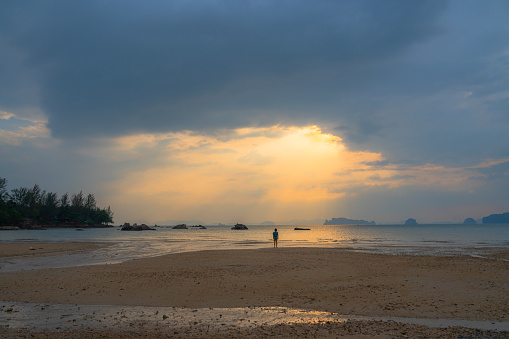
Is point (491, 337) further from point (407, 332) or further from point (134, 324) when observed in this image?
point (134, 324)

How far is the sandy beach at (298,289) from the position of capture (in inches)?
484

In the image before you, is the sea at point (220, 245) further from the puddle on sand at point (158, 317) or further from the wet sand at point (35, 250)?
the puddle on sand at point (158, 317)

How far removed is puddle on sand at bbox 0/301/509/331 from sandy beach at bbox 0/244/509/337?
63 cm

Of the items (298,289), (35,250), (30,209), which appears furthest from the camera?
(30,209)

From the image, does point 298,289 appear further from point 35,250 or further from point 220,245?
point 220,245

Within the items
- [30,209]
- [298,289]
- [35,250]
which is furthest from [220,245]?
[30,209]

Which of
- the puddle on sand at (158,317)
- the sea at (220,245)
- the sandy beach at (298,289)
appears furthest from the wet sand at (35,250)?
the puddle on sand at (158,317)

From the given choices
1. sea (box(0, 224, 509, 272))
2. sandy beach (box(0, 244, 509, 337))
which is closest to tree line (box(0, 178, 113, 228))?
sea (box(0, 224, 509, 272))

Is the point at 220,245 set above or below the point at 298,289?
below

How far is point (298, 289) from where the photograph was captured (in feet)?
52.2

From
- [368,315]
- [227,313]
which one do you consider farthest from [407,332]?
[227,313]

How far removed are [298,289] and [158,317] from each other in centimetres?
739

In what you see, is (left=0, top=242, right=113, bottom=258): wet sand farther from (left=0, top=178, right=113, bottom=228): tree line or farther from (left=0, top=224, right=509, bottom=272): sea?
(left=0, top=178, right=113, bottom=228): tree line

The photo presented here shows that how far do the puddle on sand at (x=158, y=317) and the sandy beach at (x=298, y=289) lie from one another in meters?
0.63
